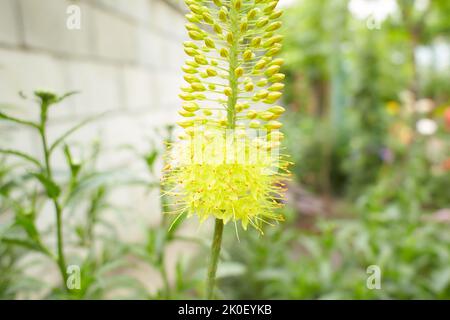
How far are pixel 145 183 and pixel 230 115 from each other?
62 cm

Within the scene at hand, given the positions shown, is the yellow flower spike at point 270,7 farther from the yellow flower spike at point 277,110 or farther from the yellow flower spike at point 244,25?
the yellow flower spike at point 277,110

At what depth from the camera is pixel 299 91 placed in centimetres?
951

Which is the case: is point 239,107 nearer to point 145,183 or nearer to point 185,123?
point 185,123

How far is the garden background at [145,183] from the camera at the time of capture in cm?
139

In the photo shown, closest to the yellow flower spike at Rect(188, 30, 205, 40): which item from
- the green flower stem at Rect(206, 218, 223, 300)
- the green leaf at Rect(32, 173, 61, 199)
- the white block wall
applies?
the green flower stem at Rect(206, 218, 223, 300)

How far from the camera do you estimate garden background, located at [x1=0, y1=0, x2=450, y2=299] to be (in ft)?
4.55

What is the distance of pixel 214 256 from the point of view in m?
0.85

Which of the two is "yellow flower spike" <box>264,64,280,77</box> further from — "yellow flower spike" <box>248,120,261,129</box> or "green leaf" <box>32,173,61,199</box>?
"green leaf" <box>32,173,61,199</box>

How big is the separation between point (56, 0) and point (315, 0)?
249 inches

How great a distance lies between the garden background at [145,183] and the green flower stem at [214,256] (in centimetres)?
24

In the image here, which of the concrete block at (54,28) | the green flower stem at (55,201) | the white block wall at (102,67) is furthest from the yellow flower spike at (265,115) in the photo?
the concrete block at (54,28)

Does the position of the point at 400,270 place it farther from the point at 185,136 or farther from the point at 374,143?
the point at 374,143

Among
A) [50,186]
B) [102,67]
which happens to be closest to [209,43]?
[50,186]

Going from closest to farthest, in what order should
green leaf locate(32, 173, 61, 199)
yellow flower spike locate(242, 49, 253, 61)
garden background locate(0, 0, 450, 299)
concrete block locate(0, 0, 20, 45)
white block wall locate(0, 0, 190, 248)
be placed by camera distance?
yellow flower spike locate(242, 49, 253, 61)
green leaf locate(32, 173, 61, 199)
garden background locate(0, 0, 450, 299)
concrete block locate(0, 0, 20, 45)
white block wall locate(0, 0, 190, 248)
